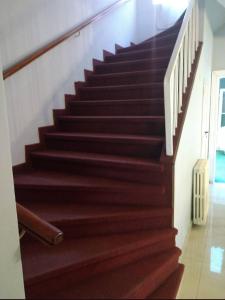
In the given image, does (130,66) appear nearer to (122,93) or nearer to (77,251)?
(122,93)

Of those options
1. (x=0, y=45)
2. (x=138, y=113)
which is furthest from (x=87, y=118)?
(x=0, y=45)

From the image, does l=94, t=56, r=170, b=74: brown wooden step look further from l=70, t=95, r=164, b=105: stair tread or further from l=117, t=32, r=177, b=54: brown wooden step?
l=70, t=95, r=164, b=105: stair tread

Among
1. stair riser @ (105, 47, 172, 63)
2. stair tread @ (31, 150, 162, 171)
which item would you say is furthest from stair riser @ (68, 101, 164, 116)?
stair riser @ (105, 47, 172, 63)

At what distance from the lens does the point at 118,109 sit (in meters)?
2.58

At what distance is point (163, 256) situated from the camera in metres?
1.67

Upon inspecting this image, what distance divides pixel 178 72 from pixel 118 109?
0.81 meters

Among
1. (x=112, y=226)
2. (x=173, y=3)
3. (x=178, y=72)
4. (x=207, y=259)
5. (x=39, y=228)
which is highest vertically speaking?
(x=173, y=3)

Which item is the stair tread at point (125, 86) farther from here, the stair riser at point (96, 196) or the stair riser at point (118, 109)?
the stair riser at point (96, 196)

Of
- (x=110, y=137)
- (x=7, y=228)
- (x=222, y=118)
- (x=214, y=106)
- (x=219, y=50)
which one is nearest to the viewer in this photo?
(x=7, y=228)

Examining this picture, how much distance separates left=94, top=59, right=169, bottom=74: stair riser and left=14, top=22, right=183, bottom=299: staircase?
26mm

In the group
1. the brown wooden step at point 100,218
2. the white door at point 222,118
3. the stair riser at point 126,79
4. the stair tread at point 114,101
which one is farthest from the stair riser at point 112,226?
the white door at point 222,118

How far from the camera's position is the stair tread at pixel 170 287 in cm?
133

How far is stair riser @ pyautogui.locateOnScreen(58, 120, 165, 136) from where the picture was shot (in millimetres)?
2211

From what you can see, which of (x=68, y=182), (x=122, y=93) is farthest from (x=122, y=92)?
(x=68, y=182)
